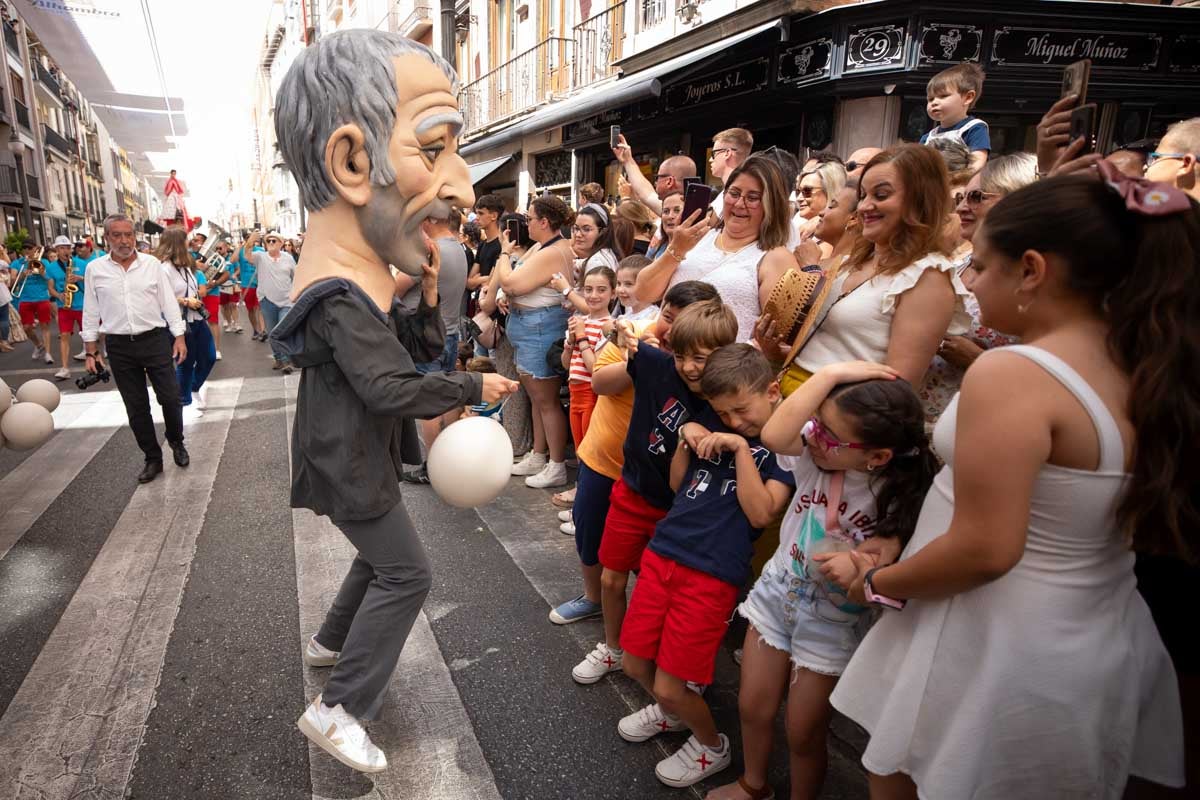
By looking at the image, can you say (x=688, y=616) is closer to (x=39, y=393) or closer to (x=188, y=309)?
(x=39, y=393)

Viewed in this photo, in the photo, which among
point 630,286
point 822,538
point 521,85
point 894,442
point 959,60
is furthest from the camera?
point 521,85

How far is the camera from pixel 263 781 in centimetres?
214

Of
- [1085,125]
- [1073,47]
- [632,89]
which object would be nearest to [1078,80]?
[1085,125]

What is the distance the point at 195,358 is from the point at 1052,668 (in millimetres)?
6587

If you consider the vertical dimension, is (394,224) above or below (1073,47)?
below

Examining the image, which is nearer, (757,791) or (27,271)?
(757,791)

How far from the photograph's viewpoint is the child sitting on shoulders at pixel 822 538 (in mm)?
1654

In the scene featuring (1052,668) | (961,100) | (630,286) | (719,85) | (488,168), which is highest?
(719,85)

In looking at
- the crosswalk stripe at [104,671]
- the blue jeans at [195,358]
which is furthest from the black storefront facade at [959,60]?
the crosswalk stripe at [104,671]

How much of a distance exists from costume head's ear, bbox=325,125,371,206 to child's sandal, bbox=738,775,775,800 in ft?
6.58

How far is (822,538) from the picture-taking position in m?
1.81

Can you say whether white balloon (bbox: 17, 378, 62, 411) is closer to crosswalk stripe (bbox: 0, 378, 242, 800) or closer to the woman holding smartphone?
crosswalk stripe (bbox: 0, 378, 242, 800)

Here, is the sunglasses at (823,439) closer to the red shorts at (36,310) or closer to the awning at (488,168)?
the red shorts at (36,310)

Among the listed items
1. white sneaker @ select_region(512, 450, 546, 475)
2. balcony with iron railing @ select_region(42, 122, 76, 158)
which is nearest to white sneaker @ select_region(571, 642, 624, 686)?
white sneaker @ select_region(512, 450, 546, 475)
